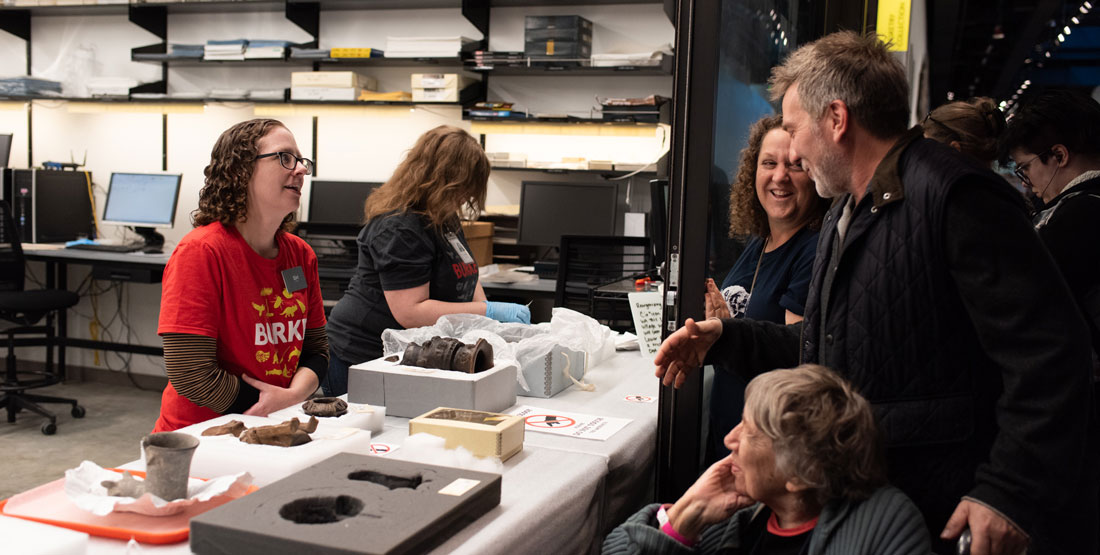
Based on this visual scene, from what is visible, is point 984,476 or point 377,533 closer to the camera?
point 377,533

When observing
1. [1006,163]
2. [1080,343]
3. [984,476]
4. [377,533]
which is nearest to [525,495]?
[377,533]

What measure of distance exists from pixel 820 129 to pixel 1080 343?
1.58ft

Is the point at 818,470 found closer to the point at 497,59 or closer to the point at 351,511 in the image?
the point at 351,511

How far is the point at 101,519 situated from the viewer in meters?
1.19

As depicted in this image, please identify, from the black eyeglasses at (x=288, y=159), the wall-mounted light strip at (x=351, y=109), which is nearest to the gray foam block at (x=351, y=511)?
Result: the black eyeglasses at (x=288, y=159)

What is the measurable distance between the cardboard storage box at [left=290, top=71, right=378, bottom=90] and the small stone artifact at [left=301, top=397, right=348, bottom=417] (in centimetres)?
379

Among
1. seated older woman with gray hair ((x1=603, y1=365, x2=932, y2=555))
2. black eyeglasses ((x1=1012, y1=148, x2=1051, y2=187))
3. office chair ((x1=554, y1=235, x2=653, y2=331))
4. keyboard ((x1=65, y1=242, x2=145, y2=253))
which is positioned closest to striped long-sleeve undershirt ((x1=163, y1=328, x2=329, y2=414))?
seated older woman with gray hair ((x1=603, y1=365, x2=932, y2=555))

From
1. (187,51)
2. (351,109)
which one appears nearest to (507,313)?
(351,109)

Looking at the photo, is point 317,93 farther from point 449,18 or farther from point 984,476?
point 984,476

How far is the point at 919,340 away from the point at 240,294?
1344 mm

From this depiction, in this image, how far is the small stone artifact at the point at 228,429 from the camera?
58.8 inches

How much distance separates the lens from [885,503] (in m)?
1.20

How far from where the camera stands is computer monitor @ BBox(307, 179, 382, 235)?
205 inches

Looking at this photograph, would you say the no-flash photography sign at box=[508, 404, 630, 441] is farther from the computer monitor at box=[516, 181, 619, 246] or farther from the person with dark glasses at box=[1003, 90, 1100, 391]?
the computer monitor at box=[516, 181, 619, 246]
